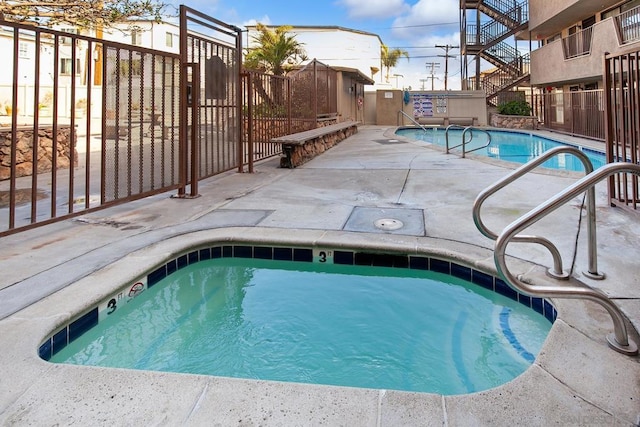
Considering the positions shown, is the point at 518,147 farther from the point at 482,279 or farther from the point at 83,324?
the point at 83,324

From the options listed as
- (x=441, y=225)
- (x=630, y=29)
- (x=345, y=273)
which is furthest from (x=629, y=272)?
(x=630, y=29)

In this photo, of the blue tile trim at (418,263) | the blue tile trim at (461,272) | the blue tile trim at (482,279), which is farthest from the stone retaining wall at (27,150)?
the blue tile trim at (482,279)

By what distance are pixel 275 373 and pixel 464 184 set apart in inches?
204

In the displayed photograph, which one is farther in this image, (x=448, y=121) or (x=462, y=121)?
(x=448, y=121)

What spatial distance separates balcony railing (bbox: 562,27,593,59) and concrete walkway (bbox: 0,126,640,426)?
11.2 meters

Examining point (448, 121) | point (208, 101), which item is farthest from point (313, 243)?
point (448, 121)

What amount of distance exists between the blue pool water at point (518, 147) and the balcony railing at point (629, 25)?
3.44 metres

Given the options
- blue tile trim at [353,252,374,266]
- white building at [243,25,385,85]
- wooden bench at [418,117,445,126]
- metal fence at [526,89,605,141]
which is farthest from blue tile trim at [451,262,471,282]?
white building at [243,25,385,85]

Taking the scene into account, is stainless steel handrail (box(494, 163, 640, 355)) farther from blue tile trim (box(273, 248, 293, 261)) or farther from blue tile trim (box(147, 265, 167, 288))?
blue tile trim (box(147, 265, 167, 288))

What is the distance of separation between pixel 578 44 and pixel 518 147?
5063 mm

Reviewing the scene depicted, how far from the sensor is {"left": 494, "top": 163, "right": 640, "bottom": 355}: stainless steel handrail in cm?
200

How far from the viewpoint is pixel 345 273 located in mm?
3896

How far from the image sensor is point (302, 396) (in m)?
1.84

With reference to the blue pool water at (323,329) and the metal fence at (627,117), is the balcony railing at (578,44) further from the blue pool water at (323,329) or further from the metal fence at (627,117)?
the blue pool water at (323,329)
